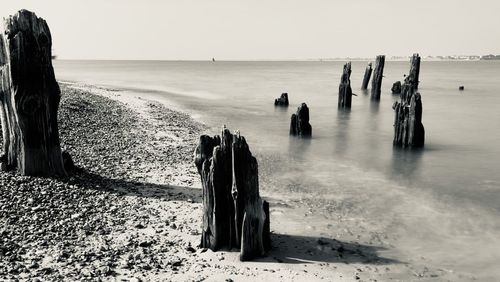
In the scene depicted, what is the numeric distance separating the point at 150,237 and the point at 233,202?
170cm

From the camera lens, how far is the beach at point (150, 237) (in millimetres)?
6520

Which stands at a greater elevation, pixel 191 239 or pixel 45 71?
pixel 45 71

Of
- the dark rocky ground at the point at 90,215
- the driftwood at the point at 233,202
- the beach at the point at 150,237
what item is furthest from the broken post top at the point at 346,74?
the driftwood at the point at 233,202

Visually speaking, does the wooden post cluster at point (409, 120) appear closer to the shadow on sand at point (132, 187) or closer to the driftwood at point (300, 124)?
the driftwood at point (300, 124)

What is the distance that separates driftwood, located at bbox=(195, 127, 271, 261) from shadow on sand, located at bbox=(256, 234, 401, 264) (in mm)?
337

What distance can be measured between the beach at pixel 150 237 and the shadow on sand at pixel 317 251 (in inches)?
0.7

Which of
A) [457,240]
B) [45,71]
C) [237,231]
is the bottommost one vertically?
[457,240]

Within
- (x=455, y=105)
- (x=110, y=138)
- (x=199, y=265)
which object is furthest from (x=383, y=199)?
(x=455, y=105)

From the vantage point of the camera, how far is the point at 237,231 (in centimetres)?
715

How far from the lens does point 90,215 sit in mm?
8312

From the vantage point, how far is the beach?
6.52 m

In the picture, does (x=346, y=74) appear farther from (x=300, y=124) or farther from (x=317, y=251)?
(x=317, y=251)

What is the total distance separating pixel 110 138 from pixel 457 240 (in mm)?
11743

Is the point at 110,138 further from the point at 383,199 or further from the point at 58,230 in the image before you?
the point at 383,199
